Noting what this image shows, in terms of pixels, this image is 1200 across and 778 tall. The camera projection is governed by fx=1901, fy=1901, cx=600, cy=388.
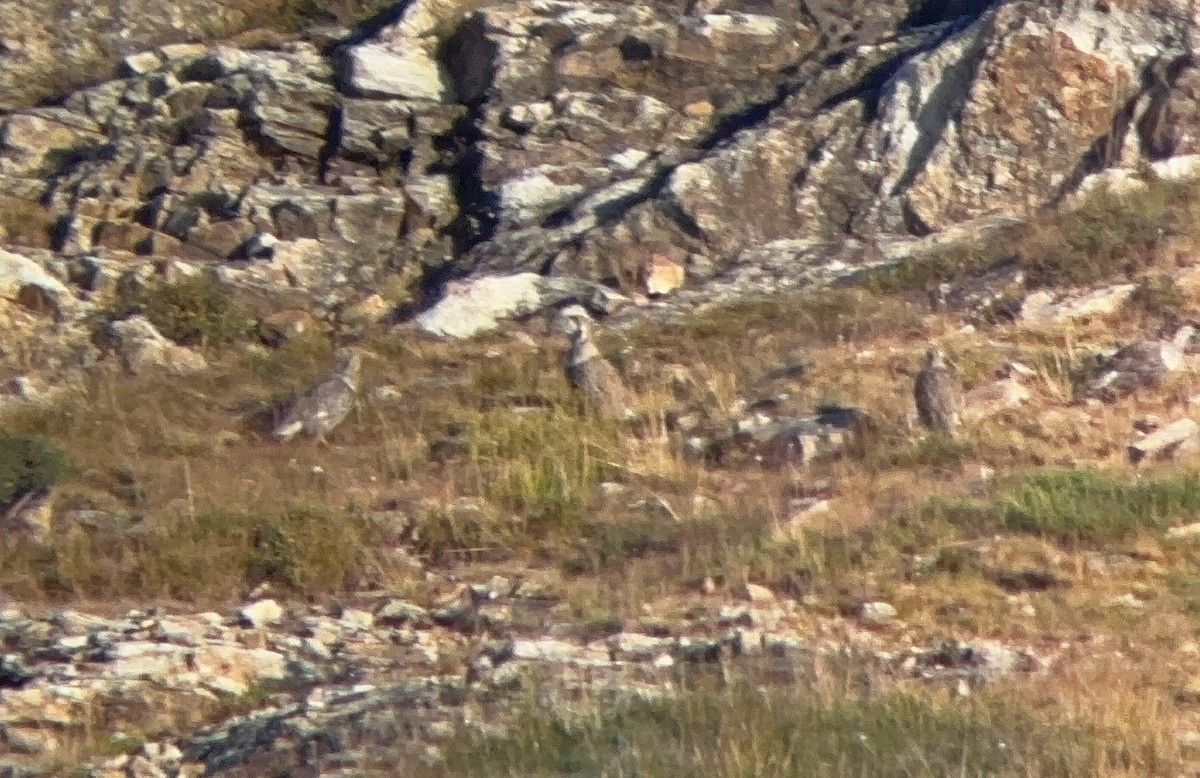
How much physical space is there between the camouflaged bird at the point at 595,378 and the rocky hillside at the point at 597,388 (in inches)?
1.3

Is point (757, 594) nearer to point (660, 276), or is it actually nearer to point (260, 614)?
point (260, 614)

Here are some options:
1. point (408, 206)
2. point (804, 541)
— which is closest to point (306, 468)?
point (804, 541)

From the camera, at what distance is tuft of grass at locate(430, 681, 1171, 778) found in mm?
4848

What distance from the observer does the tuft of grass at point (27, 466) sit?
8.40m

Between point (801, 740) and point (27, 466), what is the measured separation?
15.7 ft

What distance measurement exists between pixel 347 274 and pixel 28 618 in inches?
192

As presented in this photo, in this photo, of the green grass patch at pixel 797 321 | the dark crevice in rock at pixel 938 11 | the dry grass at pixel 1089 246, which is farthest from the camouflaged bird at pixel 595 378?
the dark crevice in rock at pixel 938 11

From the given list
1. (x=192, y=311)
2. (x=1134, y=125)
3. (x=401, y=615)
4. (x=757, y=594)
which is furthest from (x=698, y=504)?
(x=1134, y=125)

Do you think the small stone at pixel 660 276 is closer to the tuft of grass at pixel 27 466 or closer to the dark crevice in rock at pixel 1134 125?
the dark crevice in rock at pixel 1134 125

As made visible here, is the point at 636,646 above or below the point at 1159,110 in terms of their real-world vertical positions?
below

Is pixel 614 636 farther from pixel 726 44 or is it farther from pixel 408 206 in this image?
pixel 726 44

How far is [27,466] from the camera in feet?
28.1

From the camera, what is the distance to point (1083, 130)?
1144 cm

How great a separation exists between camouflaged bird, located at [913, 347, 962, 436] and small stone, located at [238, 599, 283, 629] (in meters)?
3.18
